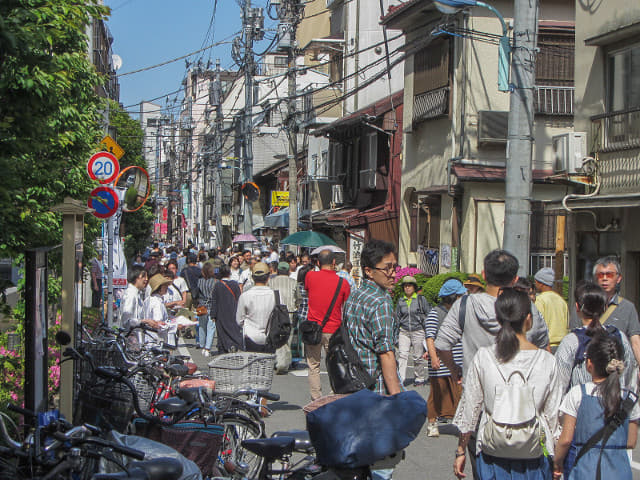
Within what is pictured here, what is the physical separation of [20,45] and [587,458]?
4.28 m

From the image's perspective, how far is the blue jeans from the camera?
16719mm

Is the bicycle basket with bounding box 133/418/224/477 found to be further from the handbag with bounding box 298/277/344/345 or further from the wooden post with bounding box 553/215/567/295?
the wooden post with bounding box 553/215/567/295

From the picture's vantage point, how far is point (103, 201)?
1209 cm

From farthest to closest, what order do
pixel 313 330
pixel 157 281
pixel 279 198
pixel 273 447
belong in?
1. pixel 279 198
2. pixel 157 281
3. pixel 313 330
4. pixel 273 447

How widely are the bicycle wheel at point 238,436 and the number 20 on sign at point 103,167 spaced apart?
6.49 meters

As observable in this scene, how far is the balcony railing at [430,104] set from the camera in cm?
2111

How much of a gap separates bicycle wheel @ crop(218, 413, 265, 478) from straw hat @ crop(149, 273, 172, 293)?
6.85 metres

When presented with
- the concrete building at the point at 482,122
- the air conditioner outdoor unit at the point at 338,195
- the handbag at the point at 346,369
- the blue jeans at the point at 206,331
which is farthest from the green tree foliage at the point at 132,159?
the handbag at the point at 346,369

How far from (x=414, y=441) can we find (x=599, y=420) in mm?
4693

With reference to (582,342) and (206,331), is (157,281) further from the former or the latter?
(582,342)

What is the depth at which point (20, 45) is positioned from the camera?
16.5 feet

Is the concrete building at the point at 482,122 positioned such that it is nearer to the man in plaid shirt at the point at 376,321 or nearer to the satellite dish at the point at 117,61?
the satellite dish at the point at 117,61

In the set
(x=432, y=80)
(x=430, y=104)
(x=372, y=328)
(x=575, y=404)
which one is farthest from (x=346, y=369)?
(x=432, y=80)

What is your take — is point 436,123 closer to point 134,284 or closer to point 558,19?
point 558,19
